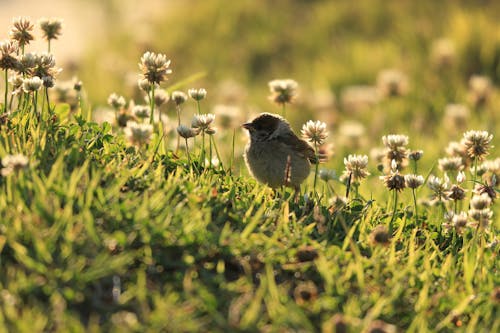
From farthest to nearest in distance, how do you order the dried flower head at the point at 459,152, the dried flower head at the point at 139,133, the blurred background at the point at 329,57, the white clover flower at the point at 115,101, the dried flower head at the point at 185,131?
1. the blurred background at the point at 329,57
2. the dried flower head at the point at 459,152
3. the white clover flower at the point at 115,101
4. the dried flower head at the point at 185,131
5. the dried flower head at the point at 139,133

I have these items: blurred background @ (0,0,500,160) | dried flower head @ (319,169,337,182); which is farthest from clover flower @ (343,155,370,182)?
blurred background @ (0,0,500,160)

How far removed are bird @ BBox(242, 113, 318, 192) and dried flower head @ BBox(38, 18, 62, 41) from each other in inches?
69.1

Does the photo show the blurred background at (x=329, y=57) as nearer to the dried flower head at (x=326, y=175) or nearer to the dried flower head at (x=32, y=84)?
the dried flower head at (x=326, y=175)

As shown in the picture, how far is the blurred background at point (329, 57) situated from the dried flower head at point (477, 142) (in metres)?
3.11

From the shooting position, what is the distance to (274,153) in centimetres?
638

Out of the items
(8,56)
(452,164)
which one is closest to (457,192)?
(452,164)

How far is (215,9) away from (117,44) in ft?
6.36

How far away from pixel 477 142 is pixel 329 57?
713 cm

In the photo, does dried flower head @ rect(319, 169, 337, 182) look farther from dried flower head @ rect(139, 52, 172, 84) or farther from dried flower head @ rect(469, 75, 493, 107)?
dried flower head @ rect(469, 75, 493, 107)

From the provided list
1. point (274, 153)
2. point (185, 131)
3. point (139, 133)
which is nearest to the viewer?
point (139, 133)

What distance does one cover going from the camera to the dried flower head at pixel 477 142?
5.61 m

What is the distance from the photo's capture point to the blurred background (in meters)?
10.2

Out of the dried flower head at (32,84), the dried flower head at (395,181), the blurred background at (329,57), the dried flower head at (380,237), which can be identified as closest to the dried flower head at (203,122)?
the dried flower head at (32,84)

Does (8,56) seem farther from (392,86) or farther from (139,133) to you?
(392,86)
